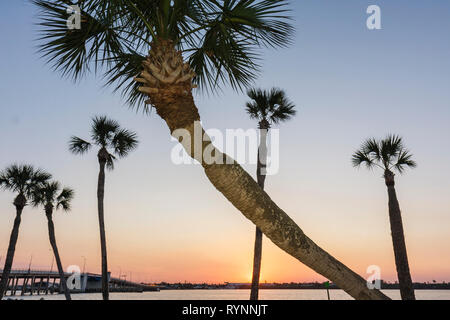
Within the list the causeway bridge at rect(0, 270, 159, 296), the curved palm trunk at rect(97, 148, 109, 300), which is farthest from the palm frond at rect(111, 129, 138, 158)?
the causeway bridge at rect(0, 270, 159, 296)

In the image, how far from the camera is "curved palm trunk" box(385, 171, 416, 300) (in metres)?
14.2

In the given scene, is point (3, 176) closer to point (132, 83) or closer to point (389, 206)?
point (132, 83)

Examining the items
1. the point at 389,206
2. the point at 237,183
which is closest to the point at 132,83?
the point at 237,183

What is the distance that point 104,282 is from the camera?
56.5ft

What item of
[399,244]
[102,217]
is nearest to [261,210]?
[399,244]

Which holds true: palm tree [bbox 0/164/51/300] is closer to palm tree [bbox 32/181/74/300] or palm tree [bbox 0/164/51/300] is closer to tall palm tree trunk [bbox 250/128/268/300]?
palm tree [bbox 32/181/74/300]

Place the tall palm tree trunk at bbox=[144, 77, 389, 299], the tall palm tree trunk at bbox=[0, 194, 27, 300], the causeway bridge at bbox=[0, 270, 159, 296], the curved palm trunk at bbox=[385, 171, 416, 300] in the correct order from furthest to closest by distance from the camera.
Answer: the causeway bridge at bbox=[0, 270, 159, 296] → the tall palm tree trunk at bbox=[0, 194, 27, 300] → the curved palm trunk at bbox=[385, 171, 416, 300] → the tall palm tree trunk at bbox=[144, 77, 389, 299]

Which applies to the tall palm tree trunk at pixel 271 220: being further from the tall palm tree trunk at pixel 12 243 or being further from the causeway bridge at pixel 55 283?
the causeway bridge at pixel 55 283

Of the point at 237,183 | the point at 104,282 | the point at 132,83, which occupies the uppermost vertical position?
the point at 132,83

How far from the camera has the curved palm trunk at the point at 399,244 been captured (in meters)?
14.2

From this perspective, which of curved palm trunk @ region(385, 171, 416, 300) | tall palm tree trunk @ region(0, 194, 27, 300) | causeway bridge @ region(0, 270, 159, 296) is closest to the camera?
curved palm trunk @ region(385, 171, 416, 300)
